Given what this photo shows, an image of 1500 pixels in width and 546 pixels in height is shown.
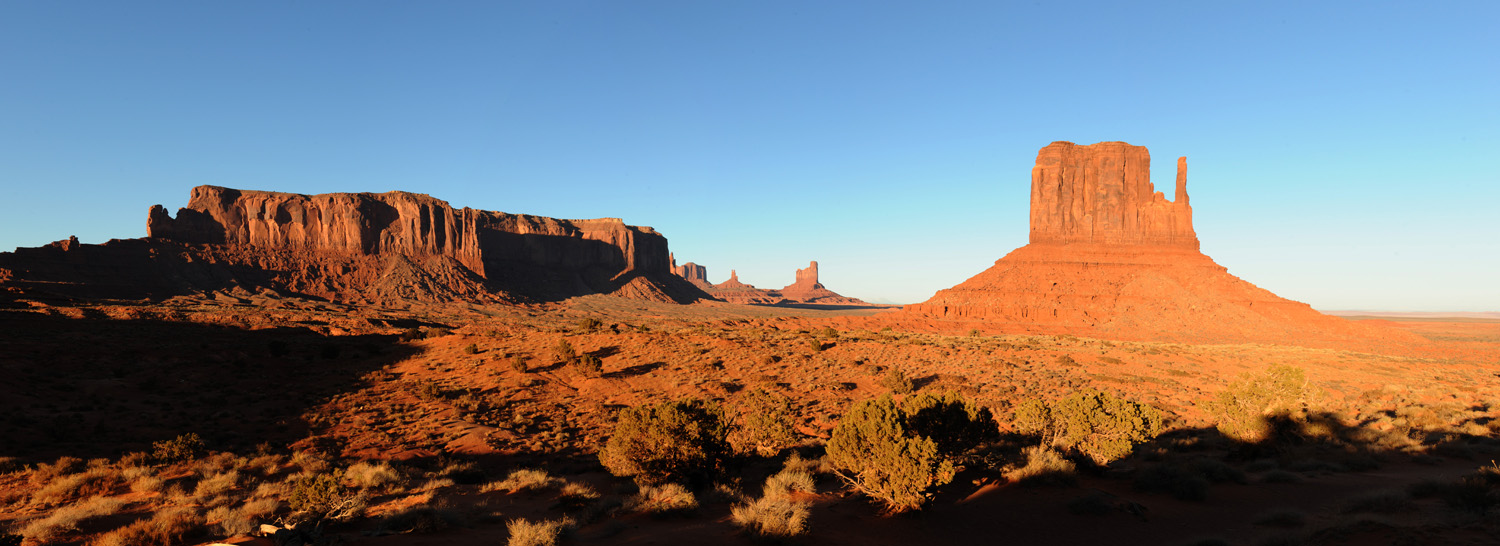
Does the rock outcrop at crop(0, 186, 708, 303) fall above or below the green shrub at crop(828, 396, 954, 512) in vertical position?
above

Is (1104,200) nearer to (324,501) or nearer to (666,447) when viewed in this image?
(666,447)

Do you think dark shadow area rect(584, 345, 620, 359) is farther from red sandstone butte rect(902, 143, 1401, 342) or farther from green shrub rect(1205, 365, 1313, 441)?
red sandstone butte rect(902, 143, 1401, 342)

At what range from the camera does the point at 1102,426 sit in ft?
47.0

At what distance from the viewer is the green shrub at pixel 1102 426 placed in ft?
Result: 46.2

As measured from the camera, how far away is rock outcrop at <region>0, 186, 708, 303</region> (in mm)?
77562

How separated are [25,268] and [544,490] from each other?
96.3m

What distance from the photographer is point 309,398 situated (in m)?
24.2

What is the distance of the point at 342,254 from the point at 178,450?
10885 centimetres

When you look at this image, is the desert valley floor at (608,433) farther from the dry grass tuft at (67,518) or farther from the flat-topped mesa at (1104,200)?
the flat-topped mesa at (1104,200)

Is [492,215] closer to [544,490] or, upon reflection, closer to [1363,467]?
[544,490]

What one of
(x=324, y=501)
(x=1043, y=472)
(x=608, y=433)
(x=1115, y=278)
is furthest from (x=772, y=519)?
(x=1115, y=278)

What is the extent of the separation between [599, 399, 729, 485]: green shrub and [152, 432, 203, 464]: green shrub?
1189 cm

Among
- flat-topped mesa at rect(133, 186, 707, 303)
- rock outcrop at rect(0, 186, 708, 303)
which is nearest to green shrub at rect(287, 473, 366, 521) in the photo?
A: rock outcrop at rect(0, 186, 708, 303)

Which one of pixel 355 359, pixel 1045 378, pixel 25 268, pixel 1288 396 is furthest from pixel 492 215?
pixel 1288 396
